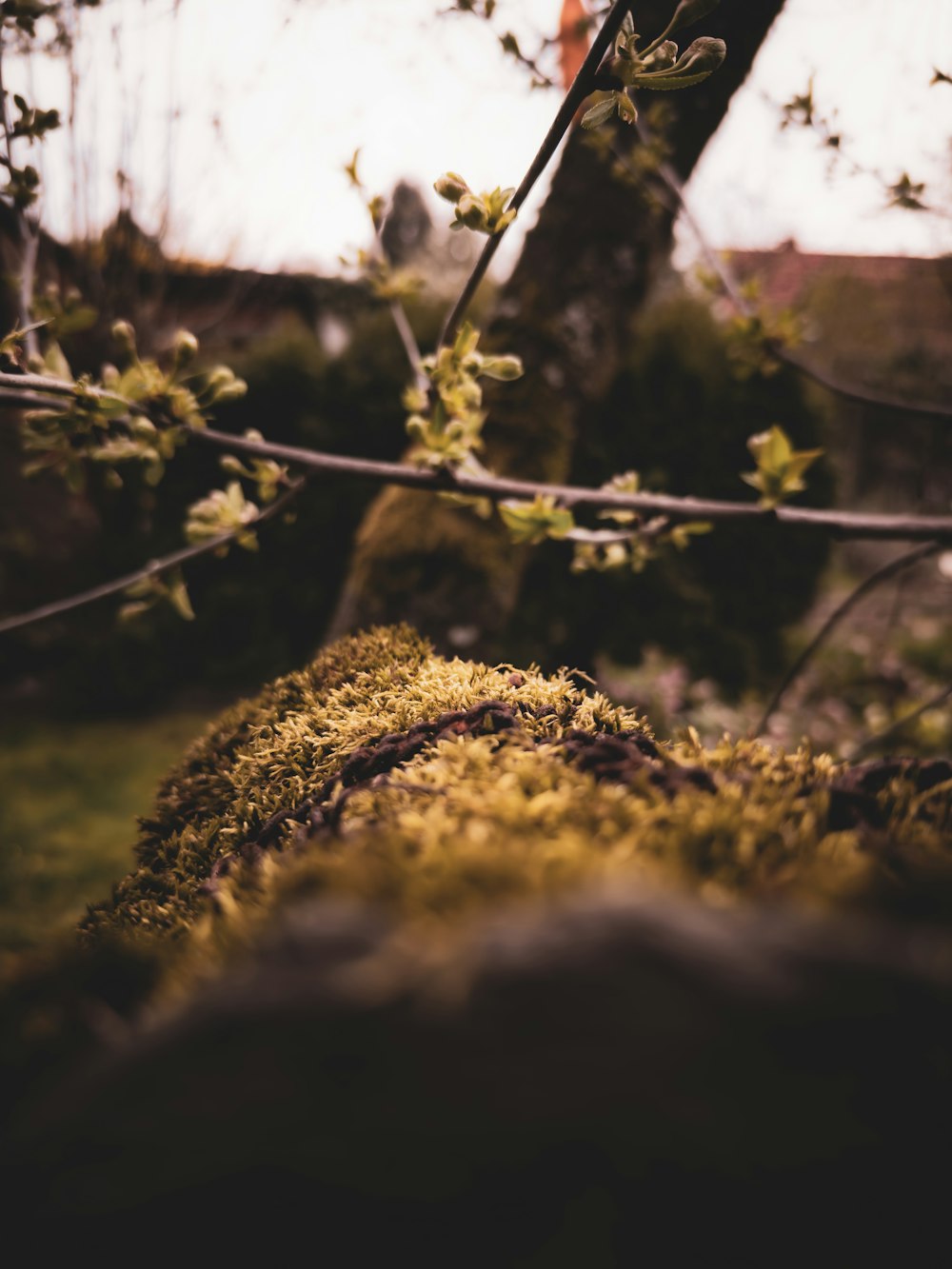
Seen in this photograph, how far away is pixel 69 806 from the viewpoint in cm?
572

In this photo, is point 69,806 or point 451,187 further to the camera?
point 69,806

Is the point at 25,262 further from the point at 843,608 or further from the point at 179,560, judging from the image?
the point at 843,608

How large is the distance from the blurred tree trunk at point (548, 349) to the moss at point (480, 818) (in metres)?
1.69

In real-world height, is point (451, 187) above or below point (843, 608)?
above

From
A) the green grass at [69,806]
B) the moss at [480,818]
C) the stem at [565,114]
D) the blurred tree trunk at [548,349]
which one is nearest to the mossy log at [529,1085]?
the moss at [480,818]

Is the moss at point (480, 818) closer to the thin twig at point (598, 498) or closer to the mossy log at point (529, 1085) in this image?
the mossy log at point (529, 1085)

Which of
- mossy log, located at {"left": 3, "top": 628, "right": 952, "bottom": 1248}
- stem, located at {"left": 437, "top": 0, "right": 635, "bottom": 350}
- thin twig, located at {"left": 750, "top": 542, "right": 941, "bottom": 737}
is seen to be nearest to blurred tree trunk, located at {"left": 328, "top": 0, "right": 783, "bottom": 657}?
thin twig, located at {"left": 750, "top": 542, "right": 941, "bottom": 737}

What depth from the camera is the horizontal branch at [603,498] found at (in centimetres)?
190

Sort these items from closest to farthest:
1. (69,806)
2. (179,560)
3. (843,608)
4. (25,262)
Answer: (179,560), (25,262), (843,608), (69,806)

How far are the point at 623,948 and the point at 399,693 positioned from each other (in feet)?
2.95

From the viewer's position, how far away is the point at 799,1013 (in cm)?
47

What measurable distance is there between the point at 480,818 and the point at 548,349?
3449 millimetres

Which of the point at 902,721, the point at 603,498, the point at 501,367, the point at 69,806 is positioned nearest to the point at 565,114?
the point at 501,367

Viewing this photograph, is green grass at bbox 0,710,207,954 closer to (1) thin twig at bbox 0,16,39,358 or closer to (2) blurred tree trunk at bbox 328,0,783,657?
(2) blurred tree trunk at bbox 328,0,783,657
